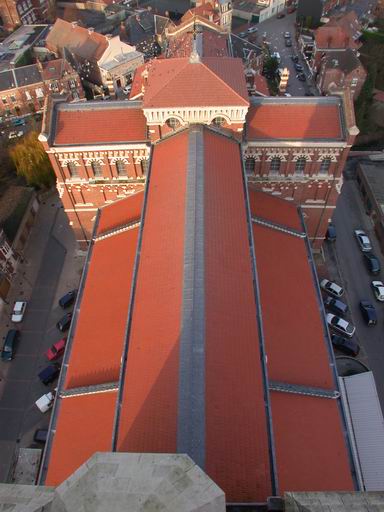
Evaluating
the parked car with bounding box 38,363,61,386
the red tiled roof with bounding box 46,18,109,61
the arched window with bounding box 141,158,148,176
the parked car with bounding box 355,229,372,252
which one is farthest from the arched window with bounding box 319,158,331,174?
the red tiled roof with bounding box 46,18,109,61

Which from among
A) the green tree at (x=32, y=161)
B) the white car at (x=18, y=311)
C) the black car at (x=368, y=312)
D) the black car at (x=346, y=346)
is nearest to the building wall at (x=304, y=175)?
the black car at (x=368, y=312)

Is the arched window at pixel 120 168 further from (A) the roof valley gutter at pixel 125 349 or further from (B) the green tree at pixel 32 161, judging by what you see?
(B) the green tree at pixel 32 161

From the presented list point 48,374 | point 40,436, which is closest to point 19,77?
point 48,374

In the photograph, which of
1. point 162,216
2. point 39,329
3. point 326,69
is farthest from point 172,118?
point 326,69

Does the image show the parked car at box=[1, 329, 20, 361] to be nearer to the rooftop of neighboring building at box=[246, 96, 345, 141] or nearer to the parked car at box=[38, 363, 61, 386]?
the parked car at box=[38, 363, 61, 386]

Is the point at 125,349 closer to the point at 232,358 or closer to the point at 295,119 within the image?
the point at 232,358
